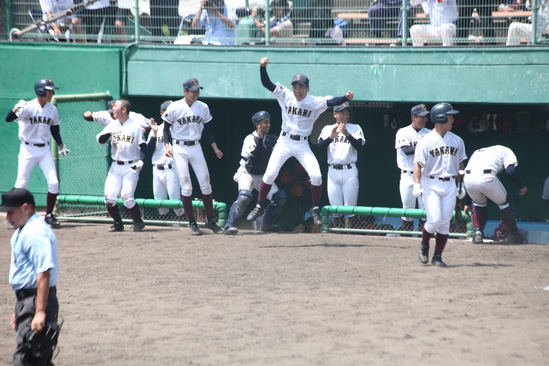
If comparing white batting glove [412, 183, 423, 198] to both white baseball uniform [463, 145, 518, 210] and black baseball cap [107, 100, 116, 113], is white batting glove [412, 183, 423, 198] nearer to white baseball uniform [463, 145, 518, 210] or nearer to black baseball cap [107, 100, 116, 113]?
white baseball uniform [463, 145, 518, 210]

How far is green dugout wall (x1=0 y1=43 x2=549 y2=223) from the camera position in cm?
980

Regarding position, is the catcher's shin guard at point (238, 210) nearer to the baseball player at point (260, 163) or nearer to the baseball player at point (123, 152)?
the baseball player at point (260, 163)

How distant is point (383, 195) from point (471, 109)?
2190mm

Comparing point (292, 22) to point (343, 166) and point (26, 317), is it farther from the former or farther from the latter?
point (26, 317)

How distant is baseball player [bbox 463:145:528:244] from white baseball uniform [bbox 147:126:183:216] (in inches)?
167

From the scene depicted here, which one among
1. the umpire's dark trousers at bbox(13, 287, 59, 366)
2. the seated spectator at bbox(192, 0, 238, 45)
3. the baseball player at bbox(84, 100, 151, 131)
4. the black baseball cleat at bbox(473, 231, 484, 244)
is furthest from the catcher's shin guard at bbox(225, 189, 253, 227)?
the umpire's dark trousers at bbox(13, 287, 59, 366)

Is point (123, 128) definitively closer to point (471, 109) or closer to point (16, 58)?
point (16, 58)

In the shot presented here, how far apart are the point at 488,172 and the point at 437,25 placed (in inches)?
97.9

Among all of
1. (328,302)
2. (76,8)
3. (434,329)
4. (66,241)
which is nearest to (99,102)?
(76,8)

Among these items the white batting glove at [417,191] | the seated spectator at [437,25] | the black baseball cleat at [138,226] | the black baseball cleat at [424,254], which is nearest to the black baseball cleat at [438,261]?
the black baseball cleat at [424,254]

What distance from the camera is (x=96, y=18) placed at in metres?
11.0

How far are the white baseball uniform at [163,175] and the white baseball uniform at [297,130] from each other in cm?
228

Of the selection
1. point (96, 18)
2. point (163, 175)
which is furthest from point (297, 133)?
point (96, 18)

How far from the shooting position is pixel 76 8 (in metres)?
10.8
